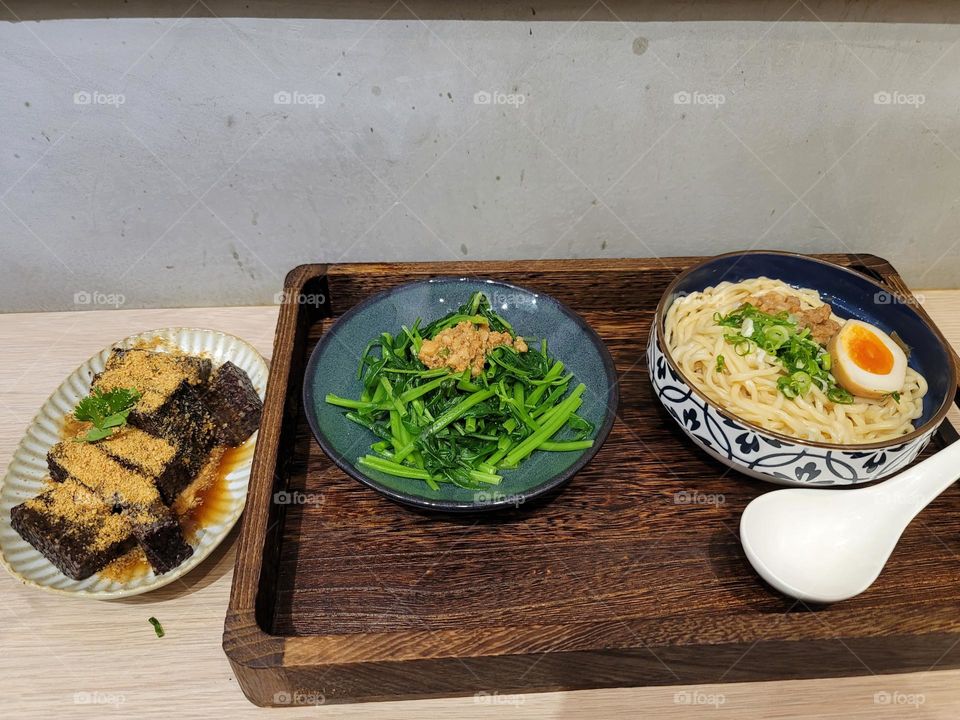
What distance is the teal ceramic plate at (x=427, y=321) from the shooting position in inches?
53.4

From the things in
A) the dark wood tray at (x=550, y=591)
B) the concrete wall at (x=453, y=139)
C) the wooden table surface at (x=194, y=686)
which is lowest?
the wooden table surface at (x=194, y=686)

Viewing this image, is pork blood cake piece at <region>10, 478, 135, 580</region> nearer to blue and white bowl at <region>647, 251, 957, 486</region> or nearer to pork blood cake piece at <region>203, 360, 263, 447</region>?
pork blood cake piece at <region>203, 360, 263, 447</region>

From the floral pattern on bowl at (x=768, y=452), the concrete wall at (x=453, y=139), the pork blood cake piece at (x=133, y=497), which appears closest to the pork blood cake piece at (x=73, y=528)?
the pork blood cake piece at (x=133, y=497)

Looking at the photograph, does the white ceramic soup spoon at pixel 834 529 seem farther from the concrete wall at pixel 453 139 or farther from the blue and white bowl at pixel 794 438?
the concrete wall at pixel 453 139

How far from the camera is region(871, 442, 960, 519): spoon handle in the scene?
1.37 m

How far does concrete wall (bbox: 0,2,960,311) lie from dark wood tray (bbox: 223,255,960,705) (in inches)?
21.5

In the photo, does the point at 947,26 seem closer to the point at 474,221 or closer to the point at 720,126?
the point at 720,126

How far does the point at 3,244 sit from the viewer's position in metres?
1.94

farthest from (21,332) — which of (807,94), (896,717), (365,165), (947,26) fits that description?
(947,26)

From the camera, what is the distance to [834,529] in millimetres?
1347

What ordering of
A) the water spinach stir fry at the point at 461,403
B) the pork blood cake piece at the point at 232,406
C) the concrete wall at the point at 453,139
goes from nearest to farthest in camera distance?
the water spinach stir fry at the point at 461,403 < the concrete wall at the point at 453,139 < the pork blood cake piece at the point at 232,406

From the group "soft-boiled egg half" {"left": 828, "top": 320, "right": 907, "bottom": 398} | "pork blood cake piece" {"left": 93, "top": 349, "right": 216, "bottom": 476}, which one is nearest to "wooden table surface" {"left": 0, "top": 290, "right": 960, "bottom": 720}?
"pork blood cake piece" {"left": 93, "top": 349, "right": 216, "bottom": 476}

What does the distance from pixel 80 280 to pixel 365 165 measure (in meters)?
0.95

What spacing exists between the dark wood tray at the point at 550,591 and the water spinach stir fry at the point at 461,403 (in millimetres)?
107
